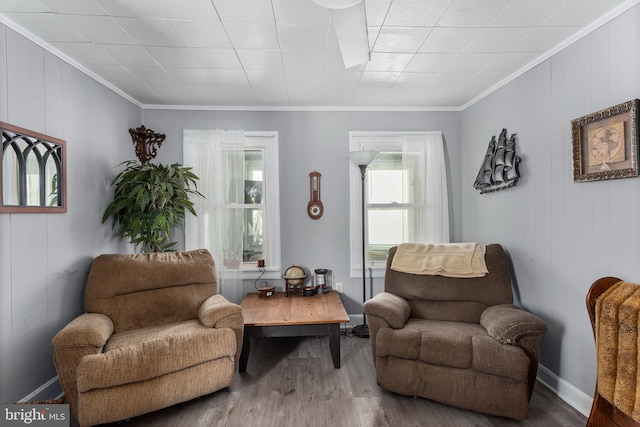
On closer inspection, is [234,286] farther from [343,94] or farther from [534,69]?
[534,69]

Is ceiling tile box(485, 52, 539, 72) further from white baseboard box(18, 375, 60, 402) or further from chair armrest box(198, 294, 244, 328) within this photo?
white baseboard box(18, 375, 60, 402)

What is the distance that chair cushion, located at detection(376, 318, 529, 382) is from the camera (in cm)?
207

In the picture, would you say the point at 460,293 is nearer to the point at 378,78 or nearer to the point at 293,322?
the point at 293,322

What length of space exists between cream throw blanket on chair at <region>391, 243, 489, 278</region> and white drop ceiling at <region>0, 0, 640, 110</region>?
4.83ft

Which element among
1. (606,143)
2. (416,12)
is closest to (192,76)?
(416,12)

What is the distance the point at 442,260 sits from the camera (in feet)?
9.32

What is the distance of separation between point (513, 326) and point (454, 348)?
1.27 ft

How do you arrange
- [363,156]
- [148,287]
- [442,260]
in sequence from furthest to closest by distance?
1. [363,156]
2. [442,260]
3. [148,287]

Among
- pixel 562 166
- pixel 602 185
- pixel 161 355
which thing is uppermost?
pixel 562 166

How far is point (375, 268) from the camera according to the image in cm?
376

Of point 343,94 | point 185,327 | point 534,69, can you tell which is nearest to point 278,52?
point 343,94

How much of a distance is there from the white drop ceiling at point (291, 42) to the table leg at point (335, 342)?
6.85ft

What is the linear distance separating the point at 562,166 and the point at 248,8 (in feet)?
7.46

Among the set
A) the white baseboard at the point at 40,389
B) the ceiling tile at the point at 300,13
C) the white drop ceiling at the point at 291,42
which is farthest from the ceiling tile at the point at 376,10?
the white baseboard at the point at 40,389
